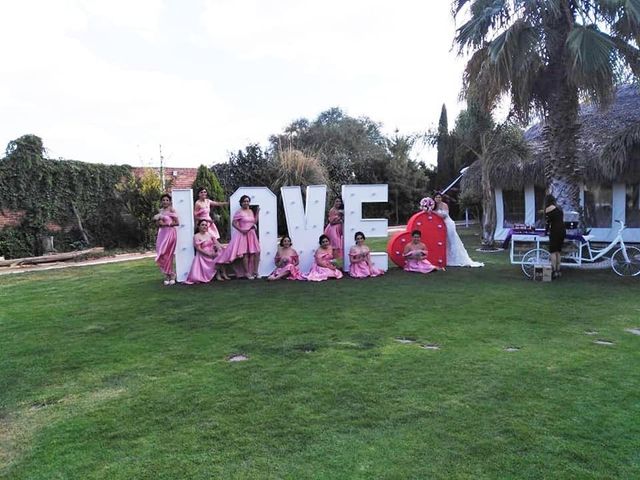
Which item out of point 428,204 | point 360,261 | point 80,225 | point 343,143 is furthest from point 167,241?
point 343,143

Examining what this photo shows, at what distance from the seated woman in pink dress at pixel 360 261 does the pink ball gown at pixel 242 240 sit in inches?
76.7

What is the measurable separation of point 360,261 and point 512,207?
1090 cm

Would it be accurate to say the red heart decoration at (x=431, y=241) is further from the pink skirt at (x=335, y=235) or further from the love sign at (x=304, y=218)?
the pink skirt at (x=335, y=235)

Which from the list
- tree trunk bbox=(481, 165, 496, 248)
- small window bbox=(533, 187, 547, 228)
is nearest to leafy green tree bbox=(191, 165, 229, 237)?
tree trunk bbox=(481, 165, 496, 248)

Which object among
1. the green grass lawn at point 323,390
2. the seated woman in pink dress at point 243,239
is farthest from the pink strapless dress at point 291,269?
the green grass lawn at point 323,390

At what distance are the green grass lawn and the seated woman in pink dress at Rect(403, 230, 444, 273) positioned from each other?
3112 mm

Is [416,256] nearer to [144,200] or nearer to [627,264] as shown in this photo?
[627,264]

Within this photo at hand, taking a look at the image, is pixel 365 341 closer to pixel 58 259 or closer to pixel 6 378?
pixel 6 378

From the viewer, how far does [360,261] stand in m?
10.5

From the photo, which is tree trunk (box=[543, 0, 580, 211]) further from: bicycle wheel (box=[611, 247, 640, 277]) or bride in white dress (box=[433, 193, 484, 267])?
bride in white dress (box=[433, 193, 484, 267])

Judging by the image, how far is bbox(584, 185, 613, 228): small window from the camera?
55.6 ft

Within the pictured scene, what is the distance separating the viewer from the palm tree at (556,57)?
9742mm

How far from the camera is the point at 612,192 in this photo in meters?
16.8

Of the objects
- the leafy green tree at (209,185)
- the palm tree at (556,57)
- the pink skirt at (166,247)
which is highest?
the palm tree at (556,57)
